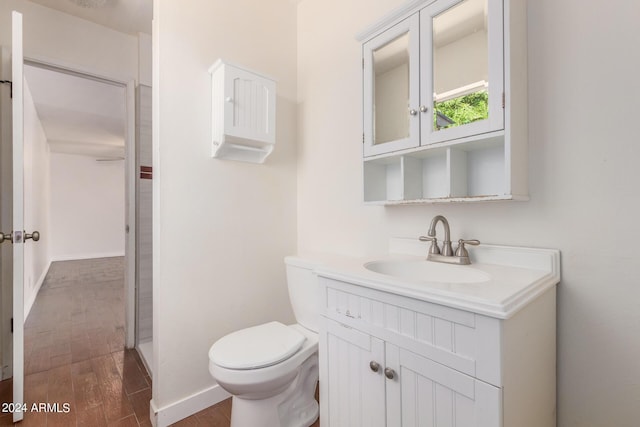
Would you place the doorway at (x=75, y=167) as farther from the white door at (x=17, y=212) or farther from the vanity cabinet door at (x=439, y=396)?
the vanity cabinet door at (x=439, y=396)

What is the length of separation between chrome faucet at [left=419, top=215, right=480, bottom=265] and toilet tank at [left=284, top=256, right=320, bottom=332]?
561 mm

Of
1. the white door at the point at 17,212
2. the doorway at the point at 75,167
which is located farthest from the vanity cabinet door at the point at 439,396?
the doorway at the point at 75,167

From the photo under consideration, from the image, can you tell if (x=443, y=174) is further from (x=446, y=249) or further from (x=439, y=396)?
(x=439, y=396)

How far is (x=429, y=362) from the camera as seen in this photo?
82 centimetres

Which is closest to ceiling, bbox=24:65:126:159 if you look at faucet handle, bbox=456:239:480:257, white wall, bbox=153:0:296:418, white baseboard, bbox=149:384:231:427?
white wall, bbox=153:0:296:418

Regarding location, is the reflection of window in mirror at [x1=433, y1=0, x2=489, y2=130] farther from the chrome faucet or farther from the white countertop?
the white countertop

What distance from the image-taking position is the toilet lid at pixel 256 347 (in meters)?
1.19

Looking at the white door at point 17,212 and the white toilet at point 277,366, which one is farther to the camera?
the white door at point 17,212

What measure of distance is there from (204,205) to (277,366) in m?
0.91

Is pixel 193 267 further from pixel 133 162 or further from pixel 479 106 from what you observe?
pixel 479 106

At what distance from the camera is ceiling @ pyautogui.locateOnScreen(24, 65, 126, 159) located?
116 inches

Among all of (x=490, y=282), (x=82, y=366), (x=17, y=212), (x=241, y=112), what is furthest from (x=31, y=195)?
(x=490, y=282)

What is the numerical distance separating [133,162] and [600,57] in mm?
2731

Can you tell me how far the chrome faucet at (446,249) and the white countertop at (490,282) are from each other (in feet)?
0.12
